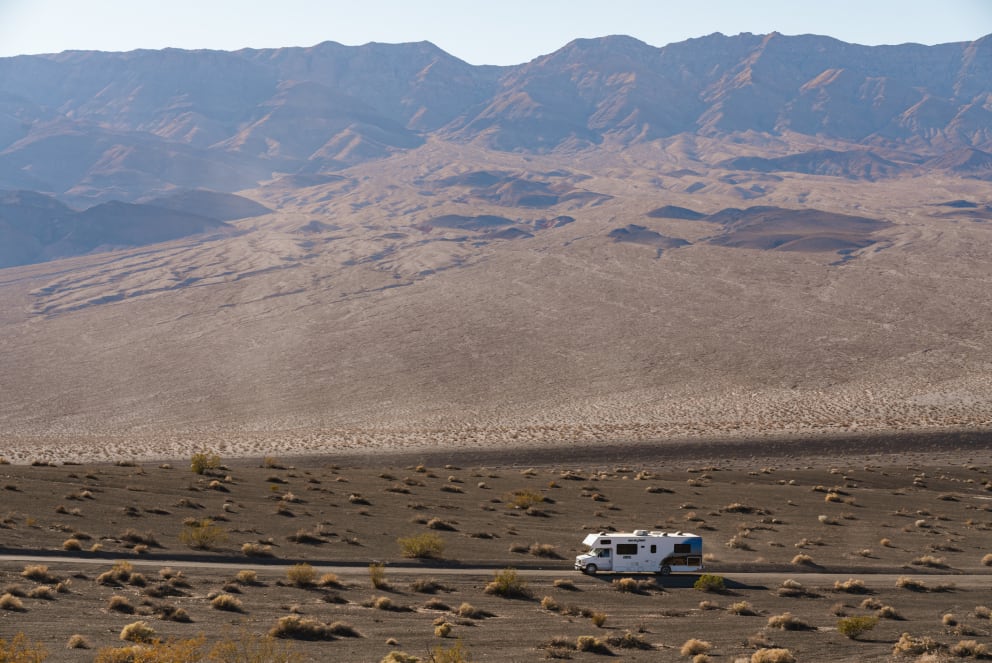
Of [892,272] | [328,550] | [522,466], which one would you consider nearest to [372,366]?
[522,466]

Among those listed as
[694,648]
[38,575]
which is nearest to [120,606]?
[38,575]

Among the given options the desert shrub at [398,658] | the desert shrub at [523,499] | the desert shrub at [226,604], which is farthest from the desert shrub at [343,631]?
the desert shrub at [523,499]

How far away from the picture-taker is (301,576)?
22.8 meters

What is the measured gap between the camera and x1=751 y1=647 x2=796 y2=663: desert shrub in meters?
17.8

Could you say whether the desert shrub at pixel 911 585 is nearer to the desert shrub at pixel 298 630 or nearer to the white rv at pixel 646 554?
the white rv at pixel 646 554

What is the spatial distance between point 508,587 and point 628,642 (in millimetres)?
4608

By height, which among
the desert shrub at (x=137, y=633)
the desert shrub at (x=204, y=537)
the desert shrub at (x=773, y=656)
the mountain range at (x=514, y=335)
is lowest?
the desert shrub at (x=773, y=656)

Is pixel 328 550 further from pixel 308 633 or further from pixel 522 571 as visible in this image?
pixel 308 633

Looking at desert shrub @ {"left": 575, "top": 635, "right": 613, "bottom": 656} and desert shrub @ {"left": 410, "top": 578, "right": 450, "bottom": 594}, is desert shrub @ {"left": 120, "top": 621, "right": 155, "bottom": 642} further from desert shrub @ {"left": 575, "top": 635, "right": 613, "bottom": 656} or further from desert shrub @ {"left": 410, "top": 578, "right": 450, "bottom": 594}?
desert shrub @ {"left": 575, "top": 635, "right": 613, "bottom": 656}

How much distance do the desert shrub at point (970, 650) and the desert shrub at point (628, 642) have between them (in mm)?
6083

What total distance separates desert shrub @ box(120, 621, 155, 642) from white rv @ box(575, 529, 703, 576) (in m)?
12.5

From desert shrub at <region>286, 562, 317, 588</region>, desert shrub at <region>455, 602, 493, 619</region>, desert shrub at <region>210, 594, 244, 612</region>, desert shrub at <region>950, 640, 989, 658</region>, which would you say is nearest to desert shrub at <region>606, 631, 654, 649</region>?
desert shrub at <region>455, 602, 493, 619</region>

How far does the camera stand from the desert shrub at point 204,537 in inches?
1037

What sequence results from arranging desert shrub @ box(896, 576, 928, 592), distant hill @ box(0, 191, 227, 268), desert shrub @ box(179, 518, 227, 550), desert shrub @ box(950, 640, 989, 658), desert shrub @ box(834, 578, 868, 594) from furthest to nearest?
1. distant hill @ box(0, 191, 227, 268)
2. desert shrub @ box(179, 518, 227, 550)
3. desert shrub @ box(896, 576, 928, 592)
4. desert shrub @ box(834, 578, 868, 594)
5. desert shrub @ box(950, 640, 989, 658)
